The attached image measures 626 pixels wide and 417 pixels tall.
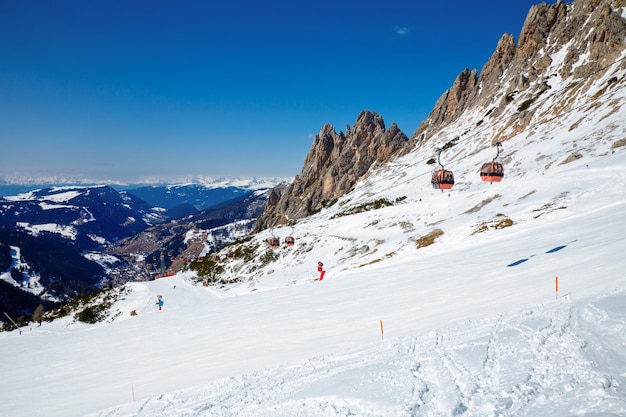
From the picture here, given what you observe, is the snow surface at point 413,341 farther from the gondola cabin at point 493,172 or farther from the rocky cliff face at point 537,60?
the rocky cliff face at point 537,60

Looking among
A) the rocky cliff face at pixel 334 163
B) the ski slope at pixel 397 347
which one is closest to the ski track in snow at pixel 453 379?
the ski slope at pixel 397 347

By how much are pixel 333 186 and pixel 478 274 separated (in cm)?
13110

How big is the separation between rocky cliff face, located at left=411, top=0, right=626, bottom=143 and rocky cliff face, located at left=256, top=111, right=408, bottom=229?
685 inches

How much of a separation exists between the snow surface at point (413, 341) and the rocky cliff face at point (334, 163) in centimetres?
10697

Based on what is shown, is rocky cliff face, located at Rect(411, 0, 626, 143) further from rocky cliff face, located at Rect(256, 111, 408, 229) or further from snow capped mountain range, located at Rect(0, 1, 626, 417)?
snow capped mountain range, located at Rect(0, 1, 626, 417)

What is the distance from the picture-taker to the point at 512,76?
134 m

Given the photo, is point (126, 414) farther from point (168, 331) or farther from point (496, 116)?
point (496, 116)

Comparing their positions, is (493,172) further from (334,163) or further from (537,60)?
(334,163)

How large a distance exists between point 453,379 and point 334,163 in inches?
6075

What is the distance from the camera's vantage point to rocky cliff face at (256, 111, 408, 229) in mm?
153000

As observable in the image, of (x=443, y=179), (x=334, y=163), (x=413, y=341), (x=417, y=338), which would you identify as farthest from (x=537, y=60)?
(x=413, y=341)

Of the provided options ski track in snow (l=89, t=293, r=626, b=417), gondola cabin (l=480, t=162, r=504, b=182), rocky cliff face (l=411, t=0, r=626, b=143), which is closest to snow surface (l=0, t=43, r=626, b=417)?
ski track in snow (l=89, t=293, r=626, b=417)

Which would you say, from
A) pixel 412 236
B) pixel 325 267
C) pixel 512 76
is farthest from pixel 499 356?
pixel 512 76

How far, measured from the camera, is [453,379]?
10.0 metres
